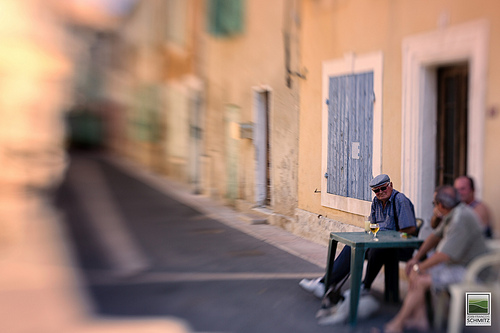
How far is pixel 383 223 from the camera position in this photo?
5723mm

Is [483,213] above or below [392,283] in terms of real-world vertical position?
above

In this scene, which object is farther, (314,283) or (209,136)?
(209,136)

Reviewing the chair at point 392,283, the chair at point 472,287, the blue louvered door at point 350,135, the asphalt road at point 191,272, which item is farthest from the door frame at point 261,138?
the chair at point 472,287

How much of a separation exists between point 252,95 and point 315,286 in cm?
726

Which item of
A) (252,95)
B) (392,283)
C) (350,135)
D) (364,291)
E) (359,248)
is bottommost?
(364,291)

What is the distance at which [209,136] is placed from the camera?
15977mm

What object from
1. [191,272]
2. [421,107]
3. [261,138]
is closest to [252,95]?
[261,138]

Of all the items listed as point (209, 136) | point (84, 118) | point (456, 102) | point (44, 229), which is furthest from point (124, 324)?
point (84, 118)

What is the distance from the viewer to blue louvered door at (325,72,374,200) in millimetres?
7824

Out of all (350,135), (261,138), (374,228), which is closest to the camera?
(374,228)

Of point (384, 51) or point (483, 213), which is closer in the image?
point (483, 213)

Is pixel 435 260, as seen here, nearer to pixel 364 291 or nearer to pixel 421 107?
pixel 364 291

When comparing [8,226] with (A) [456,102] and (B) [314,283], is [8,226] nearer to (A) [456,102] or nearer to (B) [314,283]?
(B) [314,283]

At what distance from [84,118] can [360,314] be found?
41.9 meters
